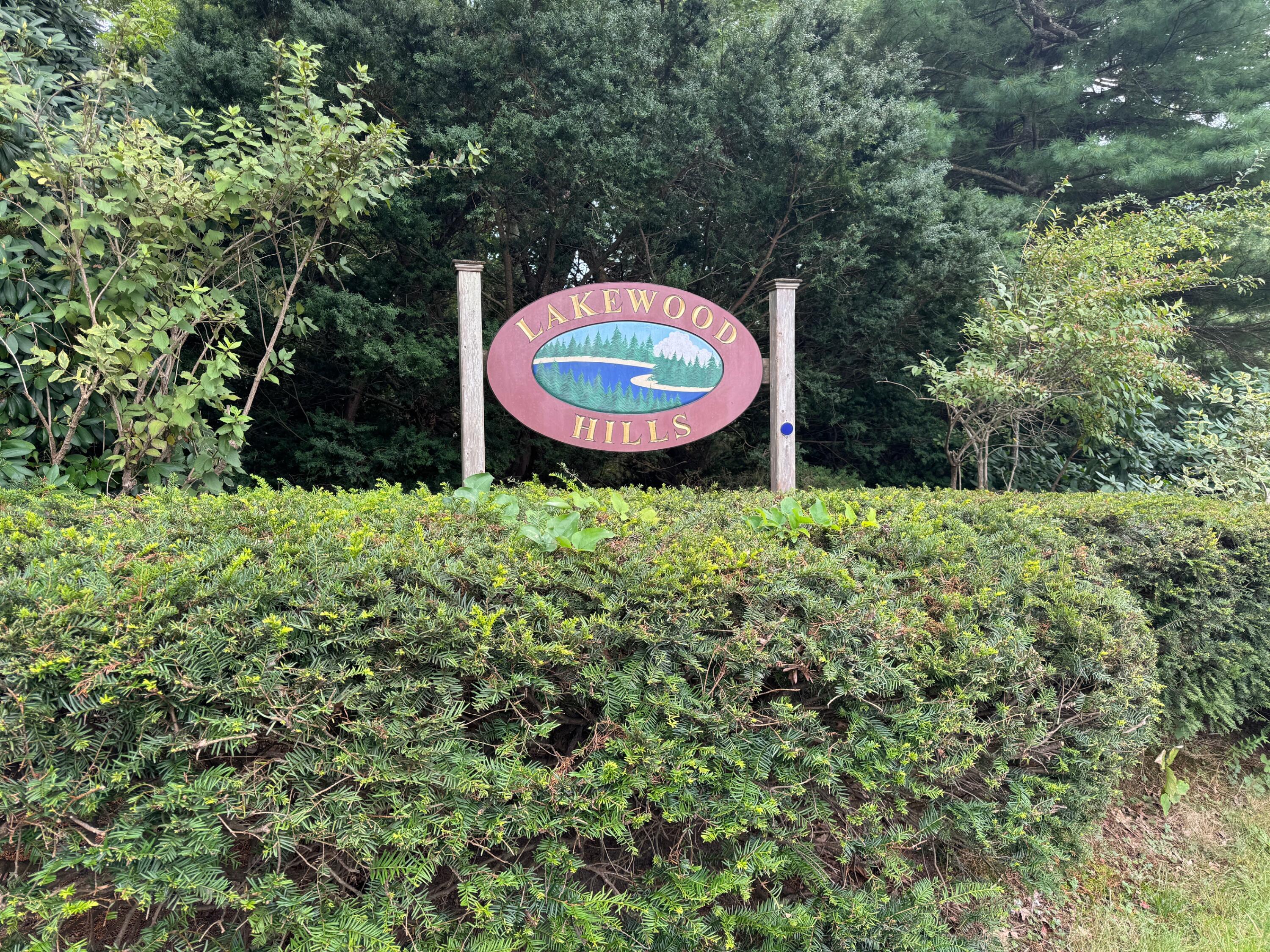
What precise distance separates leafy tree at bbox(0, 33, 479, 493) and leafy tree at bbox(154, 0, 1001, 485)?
178 centimetres

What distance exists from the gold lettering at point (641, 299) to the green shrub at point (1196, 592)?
7.87 ft

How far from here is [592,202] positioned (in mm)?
6066

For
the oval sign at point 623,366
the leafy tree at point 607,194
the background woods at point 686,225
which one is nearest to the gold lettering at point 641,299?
the oval sign at point 623,366

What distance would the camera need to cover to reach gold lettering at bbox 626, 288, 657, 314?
4.02 meters

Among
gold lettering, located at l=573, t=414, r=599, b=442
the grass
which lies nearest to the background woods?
gold lettering, located at l=573, t=414, r=599, b=442

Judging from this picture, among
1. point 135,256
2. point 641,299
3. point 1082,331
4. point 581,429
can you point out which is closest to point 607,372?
point 581,429

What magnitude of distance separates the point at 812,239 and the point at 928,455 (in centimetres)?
305

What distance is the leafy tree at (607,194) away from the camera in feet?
17.6

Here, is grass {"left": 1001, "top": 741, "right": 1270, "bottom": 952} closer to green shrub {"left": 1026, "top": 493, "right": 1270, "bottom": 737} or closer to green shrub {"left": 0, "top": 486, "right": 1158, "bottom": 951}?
green shrub {"left": 1026, "top": 493, "right": 1270, "bottom": 737}

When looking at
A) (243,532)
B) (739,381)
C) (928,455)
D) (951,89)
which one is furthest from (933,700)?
(951,89)

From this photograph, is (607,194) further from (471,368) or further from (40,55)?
(40,55)

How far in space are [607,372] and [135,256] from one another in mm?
2356

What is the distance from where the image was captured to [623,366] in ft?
13.2

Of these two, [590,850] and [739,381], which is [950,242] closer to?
[739,381]
